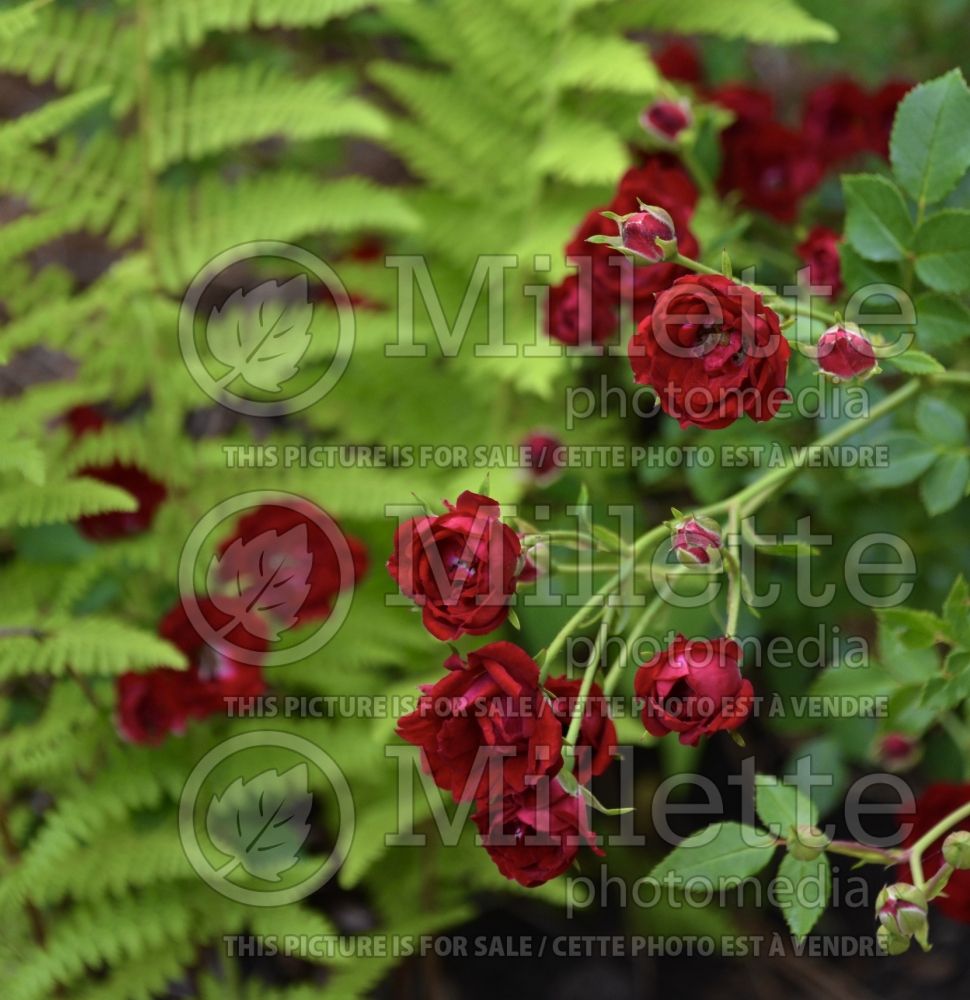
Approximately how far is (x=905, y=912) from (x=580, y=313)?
21.2 inches

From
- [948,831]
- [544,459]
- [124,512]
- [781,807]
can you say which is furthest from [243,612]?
[948,831]

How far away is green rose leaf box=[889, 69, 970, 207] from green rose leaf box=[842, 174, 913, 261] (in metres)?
0.02

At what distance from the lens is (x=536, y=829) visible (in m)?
0.68

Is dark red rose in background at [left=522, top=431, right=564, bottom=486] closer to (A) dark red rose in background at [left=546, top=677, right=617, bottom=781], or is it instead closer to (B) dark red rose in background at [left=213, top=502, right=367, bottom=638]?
(B) dark red rose in background at [left=213, top=502, right=367, bottom=638]

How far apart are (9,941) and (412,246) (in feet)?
3.34

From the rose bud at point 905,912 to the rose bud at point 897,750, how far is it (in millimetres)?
506

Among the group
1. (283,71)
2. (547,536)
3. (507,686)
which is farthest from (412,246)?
(507,686)

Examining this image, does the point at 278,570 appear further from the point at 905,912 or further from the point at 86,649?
the point at 905,912

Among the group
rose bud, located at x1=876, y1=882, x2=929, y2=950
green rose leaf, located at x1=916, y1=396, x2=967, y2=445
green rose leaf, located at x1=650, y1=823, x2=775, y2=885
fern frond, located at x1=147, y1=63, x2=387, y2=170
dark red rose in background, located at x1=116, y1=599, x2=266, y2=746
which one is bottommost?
rose bud, located at x1=876, y1=882, x2=929, y2=950

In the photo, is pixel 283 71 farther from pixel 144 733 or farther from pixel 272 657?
pixel 144 733

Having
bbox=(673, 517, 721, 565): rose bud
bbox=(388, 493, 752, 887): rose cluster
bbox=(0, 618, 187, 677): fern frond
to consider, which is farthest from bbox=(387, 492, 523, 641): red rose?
bbox=(0, 618, 187, 677): fern frond

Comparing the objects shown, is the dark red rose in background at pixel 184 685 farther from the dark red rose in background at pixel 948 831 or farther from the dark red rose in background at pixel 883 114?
the dark red rose in background at pixel 883 114

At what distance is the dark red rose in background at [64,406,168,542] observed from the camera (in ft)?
3.92

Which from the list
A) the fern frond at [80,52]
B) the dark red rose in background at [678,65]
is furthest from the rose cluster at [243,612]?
the dark red rose in background at [678,65]
